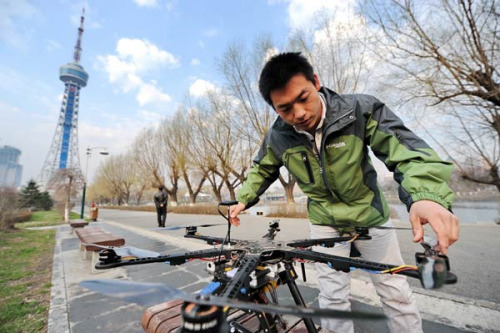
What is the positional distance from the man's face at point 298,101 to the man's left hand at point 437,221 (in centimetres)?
71

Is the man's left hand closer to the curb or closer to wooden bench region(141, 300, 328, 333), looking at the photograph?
wooden bench region(141, 300, 328, 333)

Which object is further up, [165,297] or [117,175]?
[117,175]

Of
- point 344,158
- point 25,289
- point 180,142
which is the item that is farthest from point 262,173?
point 180,142

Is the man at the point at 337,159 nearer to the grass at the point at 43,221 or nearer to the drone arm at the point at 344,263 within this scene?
the drone arm at the point at 344,263

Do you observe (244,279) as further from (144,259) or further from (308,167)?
(308,167)

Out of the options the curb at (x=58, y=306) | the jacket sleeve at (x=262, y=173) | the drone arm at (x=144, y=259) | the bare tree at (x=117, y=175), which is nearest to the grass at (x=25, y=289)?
the curb at (x=58, y=306)

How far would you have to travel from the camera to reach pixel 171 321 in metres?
1.51

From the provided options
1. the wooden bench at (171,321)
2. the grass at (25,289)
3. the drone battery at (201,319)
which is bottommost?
the grass at (25,289)

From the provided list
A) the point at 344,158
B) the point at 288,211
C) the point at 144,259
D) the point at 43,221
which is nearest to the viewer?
the point at 144,259

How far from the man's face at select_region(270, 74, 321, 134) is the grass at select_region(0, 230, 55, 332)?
3.07 metres

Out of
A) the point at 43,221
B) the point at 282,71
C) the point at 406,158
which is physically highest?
the point at 282,71

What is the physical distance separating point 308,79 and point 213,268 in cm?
116

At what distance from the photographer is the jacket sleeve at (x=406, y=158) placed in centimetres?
90

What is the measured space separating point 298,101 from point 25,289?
4.78 m
